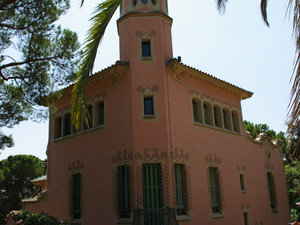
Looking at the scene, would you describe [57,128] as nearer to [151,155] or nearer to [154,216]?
[151,155]

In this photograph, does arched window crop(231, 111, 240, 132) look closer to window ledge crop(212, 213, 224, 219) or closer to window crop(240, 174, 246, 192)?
window crop(240, 174, 246, 192)

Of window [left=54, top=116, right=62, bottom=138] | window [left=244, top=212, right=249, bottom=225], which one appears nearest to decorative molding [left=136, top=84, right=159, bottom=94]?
window [left=54, top=116, right=62, bottom=138]

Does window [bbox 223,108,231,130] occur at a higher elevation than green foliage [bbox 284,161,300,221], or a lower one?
higher

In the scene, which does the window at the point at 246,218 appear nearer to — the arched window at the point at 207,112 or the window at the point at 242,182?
the window at the point at 242,182

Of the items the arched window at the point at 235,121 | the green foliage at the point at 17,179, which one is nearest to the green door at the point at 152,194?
the arched window at the point at 235,121

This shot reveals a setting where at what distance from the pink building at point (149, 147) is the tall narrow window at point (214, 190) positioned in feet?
0.15

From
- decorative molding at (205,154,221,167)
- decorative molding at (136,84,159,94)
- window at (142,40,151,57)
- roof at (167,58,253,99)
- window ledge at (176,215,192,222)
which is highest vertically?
window at (142,40,151,57)

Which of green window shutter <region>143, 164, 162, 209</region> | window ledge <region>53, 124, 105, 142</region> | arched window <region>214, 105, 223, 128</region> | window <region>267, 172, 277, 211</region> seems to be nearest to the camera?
green window shutter <region>143, 164, 162, 209</region>

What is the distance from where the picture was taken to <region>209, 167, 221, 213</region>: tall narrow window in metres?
14.7

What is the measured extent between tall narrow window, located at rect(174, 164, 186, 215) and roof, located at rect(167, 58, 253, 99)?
4.19 metres

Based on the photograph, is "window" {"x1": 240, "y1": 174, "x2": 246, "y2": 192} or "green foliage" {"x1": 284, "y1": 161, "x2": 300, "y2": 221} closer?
"window" {"x1": 240, "y1": 174, "x2": 246, "y2": 192}

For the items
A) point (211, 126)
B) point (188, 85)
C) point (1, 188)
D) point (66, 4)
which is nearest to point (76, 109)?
point (66, 4)

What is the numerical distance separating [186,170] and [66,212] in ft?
20.7

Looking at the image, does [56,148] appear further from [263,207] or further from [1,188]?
[1,188]
